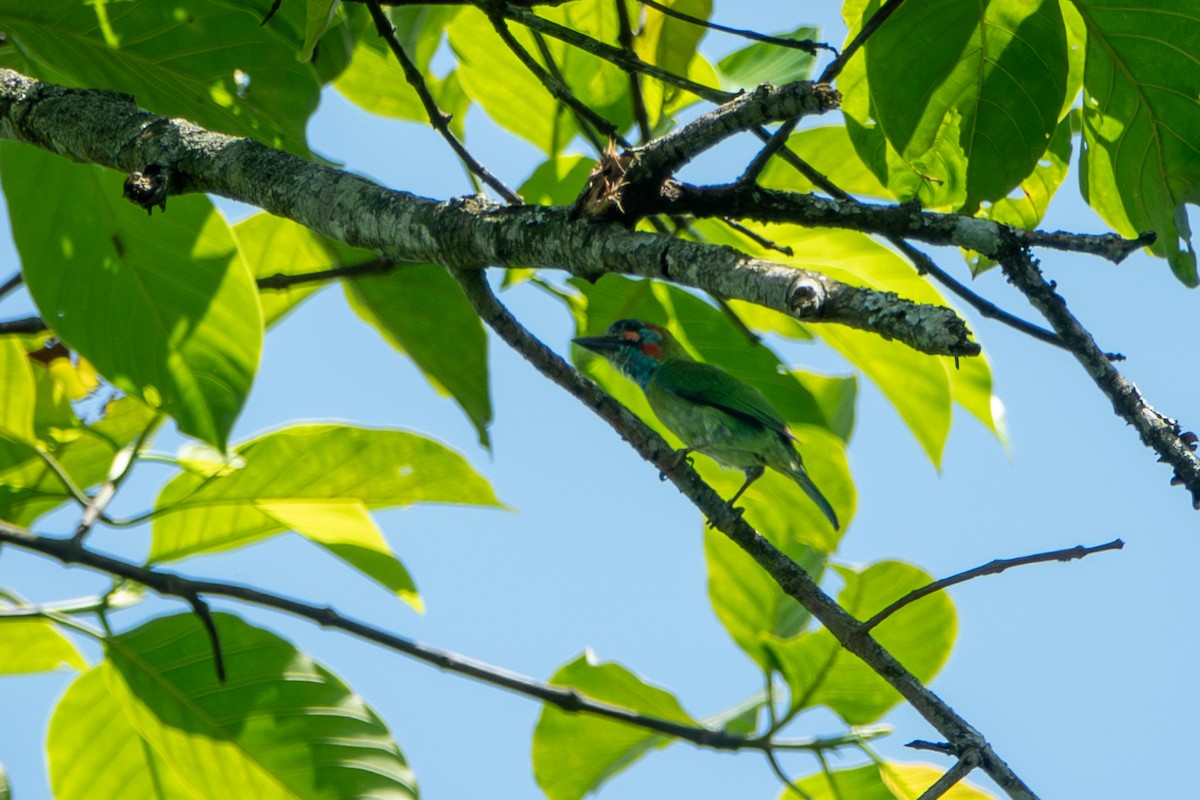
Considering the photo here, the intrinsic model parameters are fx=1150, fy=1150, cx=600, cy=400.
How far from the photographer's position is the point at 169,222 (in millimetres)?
2838

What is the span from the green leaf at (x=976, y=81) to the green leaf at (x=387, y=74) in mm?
1621

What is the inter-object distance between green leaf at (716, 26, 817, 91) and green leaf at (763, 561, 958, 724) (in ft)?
4.68

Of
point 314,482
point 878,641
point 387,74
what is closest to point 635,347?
point 387,74

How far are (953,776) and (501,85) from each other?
7.80ft

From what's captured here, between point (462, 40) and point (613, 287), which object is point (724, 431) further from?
point (462, 40)

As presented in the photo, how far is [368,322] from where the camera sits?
3328 mm

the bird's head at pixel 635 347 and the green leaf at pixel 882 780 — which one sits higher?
the bird's head at pixel 635 347

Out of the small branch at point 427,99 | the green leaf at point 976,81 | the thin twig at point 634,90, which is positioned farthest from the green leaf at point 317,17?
the green leaf at point 976,81

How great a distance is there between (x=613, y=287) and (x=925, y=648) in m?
1.29

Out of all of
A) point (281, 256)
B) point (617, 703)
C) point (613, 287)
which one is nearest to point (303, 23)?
point (281, 256)

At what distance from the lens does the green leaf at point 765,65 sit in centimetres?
Answer: 334

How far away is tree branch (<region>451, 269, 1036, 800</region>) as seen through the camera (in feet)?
6.15

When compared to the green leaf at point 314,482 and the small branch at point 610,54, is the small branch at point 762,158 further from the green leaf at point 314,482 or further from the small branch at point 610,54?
the green leaf at point 314,482

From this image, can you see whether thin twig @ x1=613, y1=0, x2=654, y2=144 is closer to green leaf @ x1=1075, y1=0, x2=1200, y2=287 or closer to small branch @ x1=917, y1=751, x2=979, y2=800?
green leaf @ x1=1075, y1=0, x2=1200, y2=287
